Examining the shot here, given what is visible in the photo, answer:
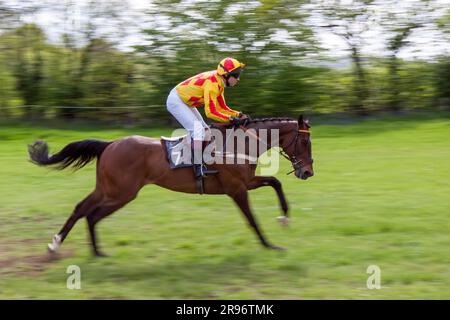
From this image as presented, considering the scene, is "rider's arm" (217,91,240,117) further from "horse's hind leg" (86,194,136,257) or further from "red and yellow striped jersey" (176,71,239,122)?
"horse's hind leg" (86,194,136,257)

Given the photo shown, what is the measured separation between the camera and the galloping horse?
7918 millimetres

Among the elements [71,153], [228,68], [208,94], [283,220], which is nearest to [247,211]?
[283,220]

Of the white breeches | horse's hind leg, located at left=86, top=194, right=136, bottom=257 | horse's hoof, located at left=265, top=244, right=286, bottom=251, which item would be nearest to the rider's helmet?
the white breeches

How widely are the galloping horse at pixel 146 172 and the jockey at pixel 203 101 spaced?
0.84ft

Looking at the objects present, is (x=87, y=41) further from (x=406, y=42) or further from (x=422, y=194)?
(x=422, y=194)

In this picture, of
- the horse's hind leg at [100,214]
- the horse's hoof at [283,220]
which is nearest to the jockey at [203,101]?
the horse's hind leg at [100,214]

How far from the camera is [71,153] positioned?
830cm

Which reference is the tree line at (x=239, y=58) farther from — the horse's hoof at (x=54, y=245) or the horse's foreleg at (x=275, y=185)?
the horse's hoof at (x=54, y=245)

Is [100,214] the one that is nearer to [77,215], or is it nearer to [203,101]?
[77,215]

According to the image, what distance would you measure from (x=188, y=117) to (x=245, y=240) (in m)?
1.66

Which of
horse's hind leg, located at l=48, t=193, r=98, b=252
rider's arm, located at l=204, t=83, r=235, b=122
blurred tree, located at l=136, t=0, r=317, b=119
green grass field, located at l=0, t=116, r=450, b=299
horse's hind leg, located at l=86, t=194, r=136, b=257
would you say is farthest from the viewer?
blurred tree, located at l=136, t=0, r=317, b=119
